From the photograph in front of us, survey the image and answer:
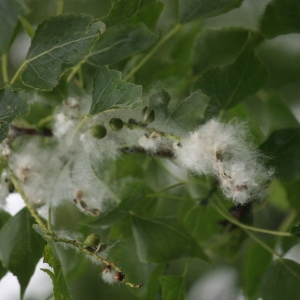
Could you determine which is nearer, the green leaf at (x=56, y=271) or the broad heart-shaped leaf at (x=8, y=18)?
the green leaf at (x=56, y=271)

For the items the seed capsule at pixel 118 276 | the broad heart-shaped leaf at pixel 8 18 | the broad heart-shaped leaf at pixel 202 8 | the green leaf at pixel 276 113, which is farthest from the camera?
the green leaf at pixel 276 113

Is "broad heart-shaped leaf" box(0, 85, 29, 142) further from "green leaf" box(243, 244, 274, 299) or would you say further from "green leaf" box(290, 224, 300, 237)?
"green leaf" box(243, 244, 274, 299)

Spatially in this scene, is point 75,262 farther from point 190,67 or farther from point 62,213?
point 190,67

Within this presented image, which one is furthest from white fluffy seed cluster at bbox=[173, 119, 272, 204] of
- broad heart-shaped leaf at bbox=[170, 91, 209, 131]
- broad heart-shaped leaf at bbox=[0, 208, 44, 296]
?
broad heart-shaped leaf at bbox=[0, 208, 44, 296]

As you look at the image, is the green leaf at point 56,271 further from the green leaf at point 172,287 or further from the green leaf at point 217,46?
the green leaf at point 217,46

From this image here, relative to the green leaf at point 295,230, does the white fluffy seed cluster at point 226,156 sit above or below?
above

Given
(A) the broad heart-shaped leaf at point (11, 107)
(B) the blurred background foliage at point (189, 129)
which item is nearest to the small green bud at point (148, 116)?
(B) the blurred background foliage at point (189, 129)

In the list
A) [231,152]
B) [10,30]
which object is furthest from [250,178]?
[10,30]
